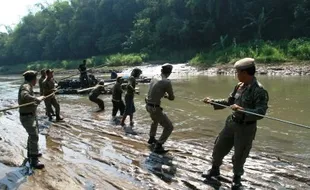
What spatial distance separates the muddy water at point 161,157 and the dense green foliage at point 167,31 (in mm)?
20622

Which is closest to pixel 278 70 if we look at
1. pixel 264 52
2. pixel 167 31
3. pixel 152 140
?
pixel 264 52

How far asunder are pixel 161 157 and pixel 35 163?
2541 millimetres

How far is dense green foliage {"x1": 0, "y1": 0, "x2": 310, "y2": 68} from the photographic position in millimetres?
35844

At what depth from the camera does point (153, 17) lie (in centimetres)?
5147

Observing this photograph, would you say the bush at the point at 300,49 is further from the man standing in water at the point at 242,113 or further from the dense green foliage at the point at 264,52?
the man standing in water at the point at 242,113

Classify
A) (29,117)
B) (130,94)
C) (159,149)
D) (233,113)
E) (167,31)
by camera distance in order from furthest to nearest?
(167,31) < (130,94) < (159,149) < (29,117) < (233,113)

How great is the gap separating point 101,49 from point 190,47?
18.9 metres

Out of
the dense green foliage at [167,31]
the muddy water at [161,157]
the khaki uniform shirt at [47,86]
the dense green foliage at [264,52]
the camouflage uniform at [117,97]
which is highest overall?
the dense green foliage at [167,31]

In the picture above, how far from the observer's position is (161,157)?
7.43 meters

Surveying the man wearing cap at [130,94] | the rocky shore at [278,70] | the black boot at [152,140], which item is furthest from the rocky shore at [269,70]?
the black boot at [152,140]

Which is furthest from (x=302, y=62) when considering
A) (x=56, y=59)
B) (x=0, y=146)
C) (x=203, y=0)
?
(x=56, y=59)

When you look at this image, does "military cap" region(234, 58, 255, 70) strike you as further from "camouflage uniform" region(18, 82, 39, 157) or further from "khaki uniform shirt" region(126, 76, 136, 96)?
"khaki uniform shirt" region(126, 76, 136, 96)

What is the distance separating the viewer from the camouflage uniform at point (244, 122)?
5066mm

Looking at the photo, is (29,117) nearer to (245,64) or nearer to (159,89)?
(159,89)
